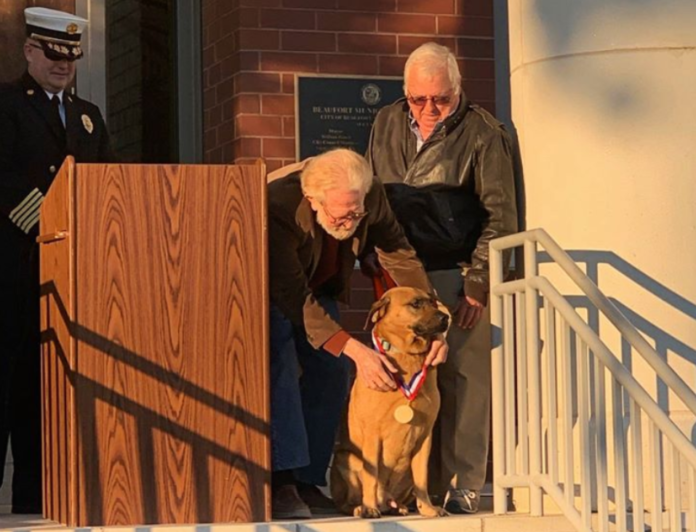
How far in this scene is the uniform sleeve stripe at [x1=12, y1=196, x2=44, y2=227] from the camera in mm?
7953

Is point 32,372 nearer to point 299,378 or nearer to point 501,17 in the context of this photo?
point 299,378

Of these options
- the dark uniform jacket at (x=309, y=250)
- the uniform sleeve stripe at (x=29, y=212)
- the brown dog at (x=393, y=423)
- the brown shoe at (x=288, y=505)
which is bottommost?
the brown shoe at (x=288, y=505)

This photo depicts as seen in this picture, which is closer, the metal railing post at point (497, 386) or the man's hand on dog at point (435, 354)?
the man's hand on dog at point (435, 354)

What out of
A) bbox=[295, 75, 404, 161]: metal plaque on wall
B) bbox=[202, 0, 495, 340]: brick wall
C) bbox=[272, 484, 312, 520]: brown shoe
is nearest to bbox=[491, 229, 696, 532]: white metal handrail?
bbox=[272, 484, 312, 520]: brown shoe

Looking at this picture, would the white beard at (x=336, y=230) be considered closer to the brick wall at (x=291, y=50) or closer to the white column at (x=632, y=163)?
the white column at (x=632, y=163)

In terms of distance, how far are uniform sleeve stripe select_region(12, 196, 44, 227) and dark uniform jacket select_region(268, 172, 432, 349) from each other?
106 cm

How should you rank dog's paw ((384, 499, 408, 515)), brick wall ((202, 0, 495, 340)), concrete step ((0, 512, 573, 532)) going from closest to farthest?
concrete step ((0, 512, 573, 532)) → dog's paw ((384, 499, 408, 515)) → brick wall ((202, 0, 495, 340))

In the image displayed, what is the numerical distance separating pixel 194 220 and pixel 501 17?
3580mm

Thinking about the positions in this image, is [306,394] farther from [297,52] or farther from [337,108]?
[297,52]

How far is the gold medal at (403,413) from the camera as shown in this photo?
728cm

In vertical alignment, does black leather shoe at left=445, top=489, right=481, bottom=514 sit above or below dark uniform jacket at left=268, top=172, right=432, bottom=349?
below

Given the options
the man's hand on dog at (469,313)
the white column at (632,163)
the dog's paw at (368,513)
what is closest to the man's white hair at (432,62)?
the white column at (632,163)

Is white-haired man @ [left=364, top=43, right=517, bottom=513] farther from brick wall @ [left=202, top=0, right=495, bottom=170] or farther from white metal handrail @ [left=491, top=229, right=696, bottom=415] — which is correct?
brick wall @ [left=202, top=0, right=495, bottom=170]

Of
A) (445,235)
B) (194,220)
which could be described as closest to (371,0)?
(445,235)
